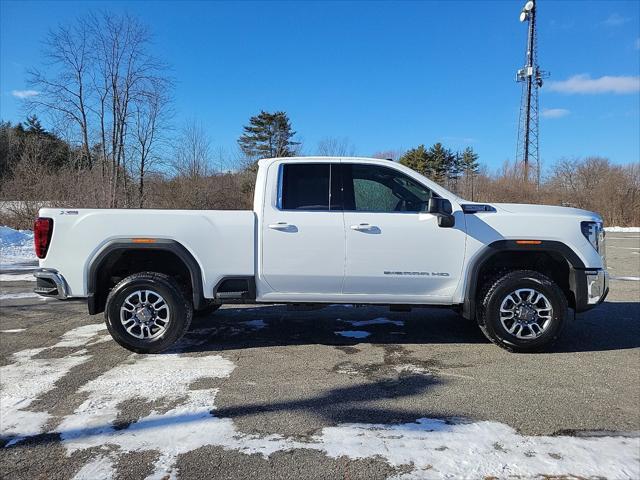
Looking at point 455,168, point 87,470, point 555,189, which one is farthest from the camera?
point 455,168

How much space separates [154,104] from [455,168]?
3423 cm

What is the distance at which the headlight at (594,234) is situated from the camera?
468cm

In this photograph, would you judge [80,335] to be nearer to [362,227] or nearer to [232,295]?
[232,295]

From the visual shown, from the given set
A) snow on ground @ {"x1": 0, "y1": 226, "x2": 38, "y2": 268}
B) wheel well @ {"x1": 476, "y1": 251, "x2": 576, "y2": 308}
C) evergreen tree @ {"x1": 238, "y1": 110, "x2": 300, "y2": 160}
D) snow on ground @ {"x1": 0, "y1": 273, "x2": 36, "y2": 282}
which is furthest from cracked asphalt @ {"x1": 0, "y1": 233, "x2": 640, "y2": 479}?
evergreen tree @ {"x1": 238, "y1": 110, "x2": 300, "y2": 160}

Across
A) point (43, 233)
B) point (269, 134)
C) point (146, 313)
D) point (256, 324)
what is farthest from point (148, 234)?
point (269, 134)

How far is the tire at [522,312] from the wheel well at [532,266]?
21 cm

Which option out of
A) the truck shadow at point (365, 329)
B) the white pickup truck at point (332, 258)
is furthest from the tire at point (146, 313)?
the truck shadow at point (365, 329)

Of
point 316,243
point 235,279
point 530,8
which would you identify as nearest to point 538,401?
point 316,243

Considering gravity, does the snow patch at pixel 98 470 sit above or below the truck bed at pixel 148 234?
below

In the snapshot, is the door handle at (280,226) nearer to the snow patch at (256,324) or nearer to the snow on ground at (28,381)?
the snow patch at (256,324)

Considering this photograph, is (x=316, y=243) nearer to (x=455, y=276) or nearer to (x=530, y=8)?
(x=455, y=276)

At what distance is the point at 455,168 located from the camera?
151ft

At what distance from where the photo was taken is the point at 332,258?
15.3 ft

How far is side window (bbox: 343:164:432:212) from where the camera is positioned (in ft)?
15.8
